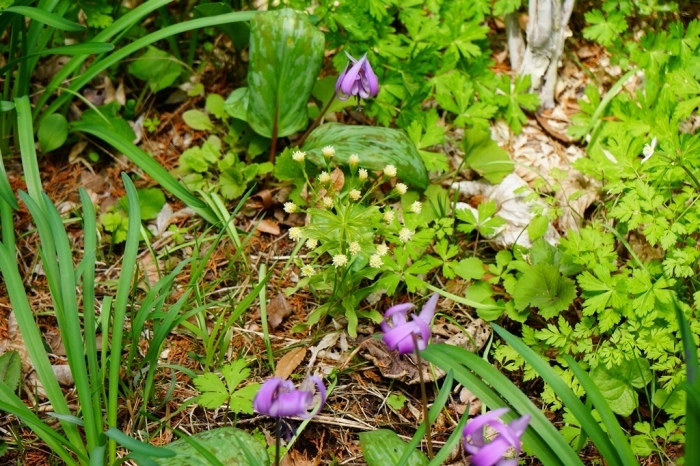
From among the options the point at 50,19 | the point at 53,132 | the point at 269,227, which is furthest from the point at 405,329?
the point at 53,132

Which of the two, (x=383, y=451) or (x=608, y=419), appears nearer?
(x=608, y=419)

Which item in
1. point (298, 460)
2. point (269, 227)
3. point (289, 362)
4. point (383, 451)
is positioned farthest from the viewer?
point (269, 227)

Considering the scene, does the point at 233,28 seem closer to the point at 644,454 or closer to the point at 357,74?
the point at 357,74

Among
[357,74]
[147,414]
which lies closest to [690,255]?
[357,74]

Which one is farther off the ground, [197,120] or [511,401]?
[197,120]

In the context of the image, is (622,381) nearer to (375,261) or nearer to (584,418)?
(584,418)

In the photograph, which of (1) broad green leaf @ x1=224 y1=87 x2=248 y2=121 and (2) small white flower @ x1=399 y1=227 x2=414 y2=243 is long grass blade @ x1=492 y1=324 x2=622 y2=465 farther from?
(1) broad green leaf @ x1=224 y1=87 x2=248 y2=121

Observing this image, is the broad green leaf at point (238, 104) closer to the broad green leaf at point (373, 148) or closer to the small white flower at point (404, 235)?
the broad green leaf at point (373, 148)
